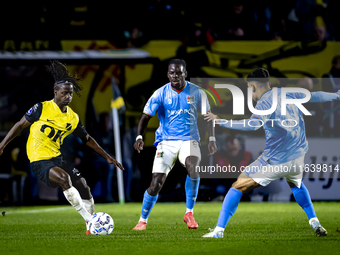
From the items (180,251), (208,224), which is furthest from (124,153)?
(180,251)

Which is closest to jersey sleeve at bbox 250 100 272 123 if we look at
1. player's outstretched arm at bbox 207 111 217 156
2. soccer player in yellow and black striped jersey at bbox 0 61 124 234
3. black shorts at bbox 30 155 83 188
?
player's outstretched arm at bbox 207 111 217 156

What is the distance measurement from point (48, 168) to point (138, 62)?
19.9ft

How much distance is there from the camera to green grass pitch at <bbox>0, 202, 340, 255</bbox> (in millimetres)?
5137

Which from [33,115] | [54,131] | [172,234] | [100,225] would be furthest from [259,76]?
[33,115]

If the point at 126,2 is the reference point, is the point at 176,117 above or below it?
below

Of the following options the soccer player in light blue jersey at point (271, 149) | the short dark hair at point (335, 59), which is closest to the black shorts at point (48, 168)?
the soccer player in light blue jersey at point (271, 149)

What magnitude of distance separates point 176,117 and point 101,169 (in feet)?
17.6

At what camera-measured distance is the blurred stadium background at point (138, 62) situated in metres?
11.8

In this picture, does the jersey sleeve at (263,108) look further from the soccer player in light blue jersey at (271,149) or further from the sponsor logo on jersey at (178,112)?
the sponsor logo on jersey at (178,112)

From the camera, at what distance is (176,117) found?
714 centimetres

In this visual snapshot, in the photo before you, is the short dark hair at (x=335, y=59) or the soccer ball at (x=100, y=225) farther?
the short dark hair at (x=335, y=59)

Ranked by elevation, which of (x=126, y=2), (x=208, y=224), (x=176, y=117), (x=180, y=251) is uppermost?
(x=126, y=2)

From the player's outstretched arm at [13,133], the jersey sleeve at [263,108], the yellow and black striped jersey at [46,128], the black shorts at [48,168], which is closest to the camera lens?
the jersey sleeve at [263,108]

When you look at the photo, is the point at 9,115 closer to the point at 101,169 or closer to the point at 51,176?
the point at 101,169
